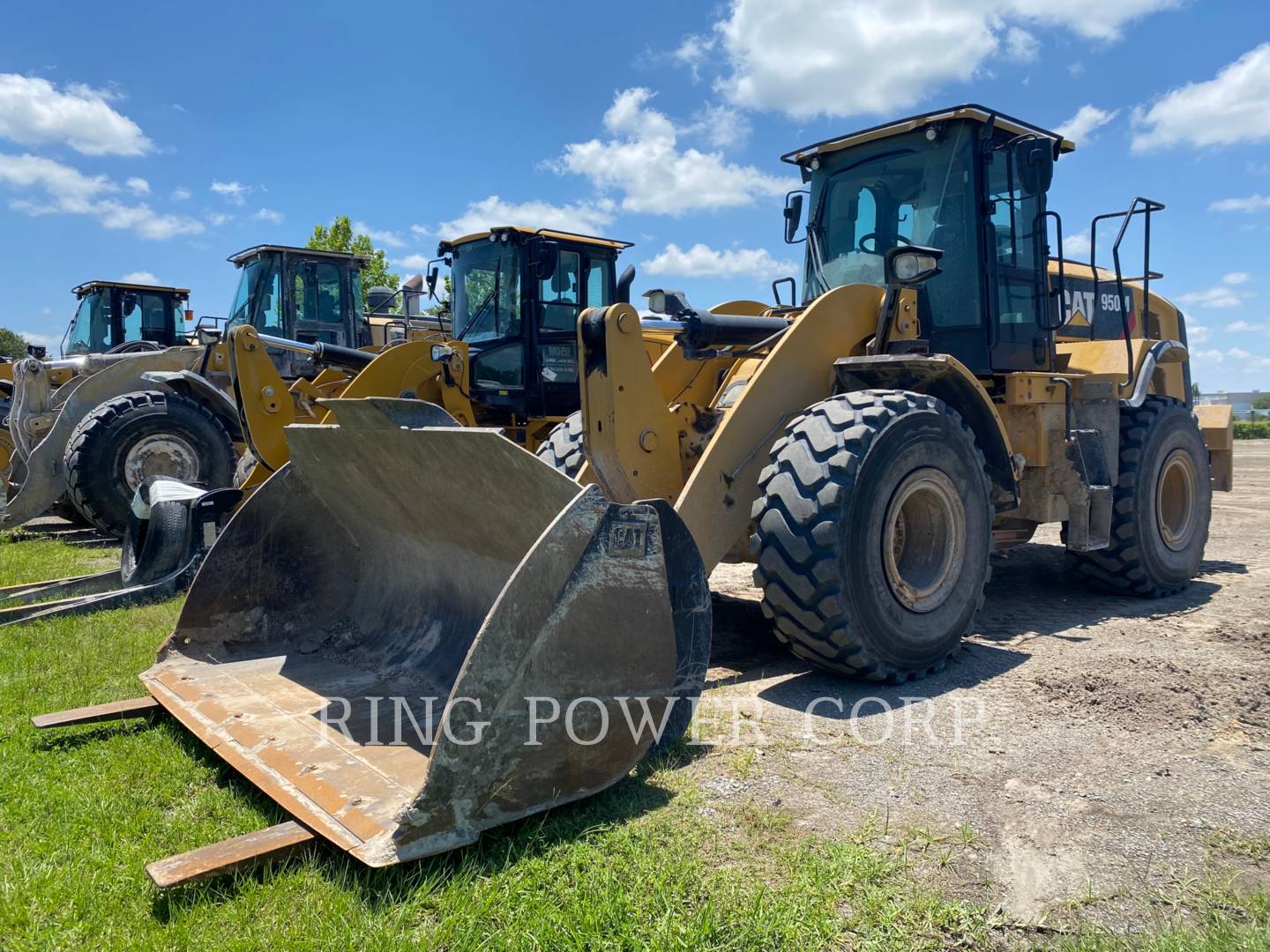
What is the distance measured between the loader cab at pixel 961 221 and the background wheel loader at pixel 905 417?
0.01m

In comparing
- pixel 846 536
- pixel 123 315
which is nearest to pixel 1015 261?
pixel 846 536

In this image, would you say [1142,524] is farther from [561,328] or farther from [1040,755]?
[561,328]

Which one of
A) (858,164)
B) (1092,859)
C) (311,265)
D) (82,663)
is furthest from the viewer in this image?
(311,265)

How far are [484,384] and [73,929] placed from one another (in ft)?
25.8

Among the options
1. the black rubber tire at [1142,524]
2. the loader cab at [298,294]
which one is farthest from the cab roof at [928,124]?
the loader cab at [298,294]

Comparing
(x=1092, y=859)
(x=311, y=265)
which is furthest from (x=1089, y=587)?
(x=311, y=265)

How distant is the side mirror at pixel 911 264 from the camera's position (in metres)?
4.92

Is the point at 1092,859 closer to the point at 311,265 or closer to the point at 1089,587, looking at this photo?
the point at 1089,587

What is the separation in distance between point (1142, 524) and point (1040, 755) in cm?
354

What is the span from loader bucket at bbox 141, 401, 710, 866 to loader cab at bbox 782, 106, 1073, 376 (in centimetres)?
299

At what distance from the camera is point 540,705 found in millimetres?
2885

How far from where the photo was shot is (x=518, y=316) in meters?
9.95

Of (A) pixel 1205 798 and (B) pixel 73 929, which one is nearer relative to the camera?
(B) pixel 73 929

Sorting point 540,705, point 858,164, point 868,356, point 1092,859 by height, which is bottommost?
point 1092,859
